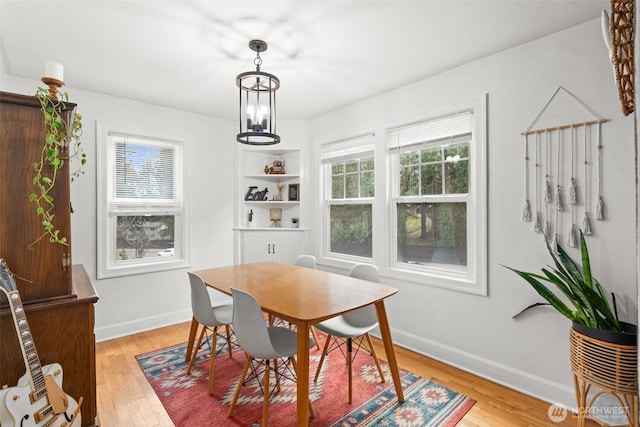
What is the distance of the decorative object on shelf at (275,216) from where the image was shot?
15.1 ft

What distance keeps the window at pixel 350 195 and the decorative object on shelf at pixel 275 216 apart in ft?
2.81

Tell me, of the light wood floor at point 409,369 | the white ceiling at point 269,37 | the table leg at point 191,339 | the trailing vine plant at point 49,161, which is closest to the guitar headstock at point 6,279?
the trailing vine plant at point 49,161

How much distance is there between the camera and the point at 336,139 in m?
3.90

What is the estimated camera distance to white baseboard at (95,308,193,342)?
3352mm

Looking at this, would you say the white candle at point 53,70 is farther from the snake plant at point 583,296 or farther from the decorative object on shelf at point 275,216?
the decorative object on shelf at point 275,216

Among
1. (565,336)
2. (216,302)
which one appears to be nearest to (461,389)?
(565,336)

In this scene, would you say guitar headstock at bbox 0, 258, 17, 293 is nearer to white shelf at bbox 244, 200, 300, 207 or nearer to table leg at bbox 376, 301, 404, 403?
table leg at bbox 376, 301, 404, 403

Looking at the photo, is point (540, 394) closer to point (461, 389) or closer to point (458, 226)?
point (461, 389)

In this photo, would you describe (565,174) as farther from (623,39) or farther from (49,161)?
(49,161)

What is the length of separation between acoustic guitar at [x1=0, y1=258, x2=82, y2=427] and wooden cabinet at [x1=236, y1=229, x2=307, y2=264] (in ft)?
8.73

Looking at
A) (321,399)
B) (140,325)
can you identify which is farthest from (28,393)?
(140,325)

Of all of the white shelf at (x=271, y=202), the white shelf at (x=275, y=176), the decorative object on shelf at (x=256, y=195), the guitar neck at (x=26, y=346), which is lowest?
the guitar neck at (x=26, y=346)

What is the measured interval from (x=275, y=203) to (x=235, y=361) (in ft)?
6.93

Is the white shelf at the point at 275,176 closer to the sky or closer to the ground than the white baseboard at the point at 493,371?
closer to the sky
